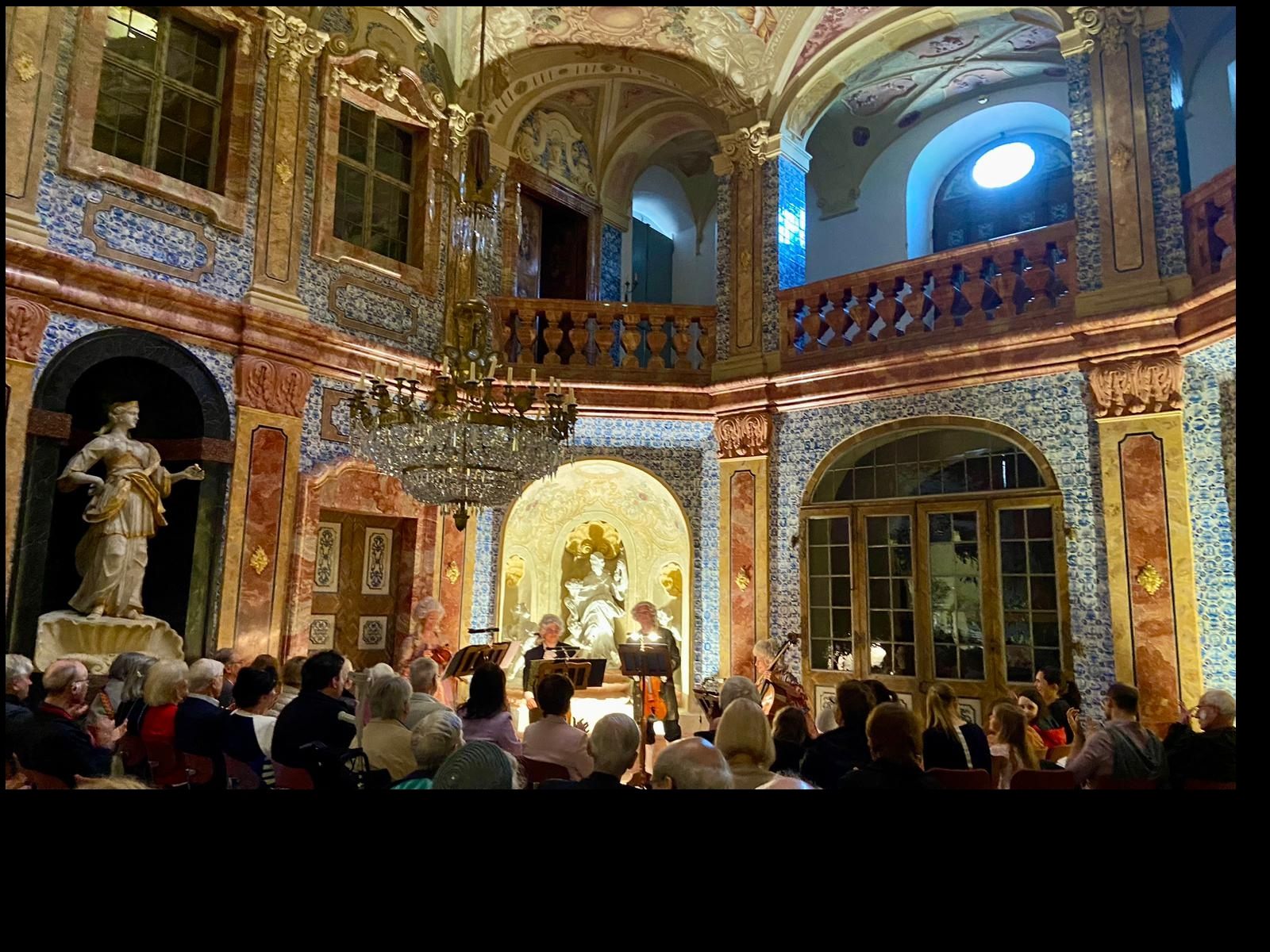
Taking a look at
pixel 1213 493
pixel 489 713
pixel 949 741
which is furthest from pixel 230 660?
pixel 1213 493

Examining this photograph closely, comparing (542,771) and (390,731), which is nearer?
(390,731)

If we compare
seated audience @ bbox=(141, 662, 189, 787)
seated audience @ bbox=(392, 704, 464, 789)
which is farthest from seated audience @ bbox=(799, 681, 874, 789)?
seated audience @ bbox=(141, 662, 189, 787)

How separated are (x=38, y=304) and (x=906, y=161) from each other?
31.3ft

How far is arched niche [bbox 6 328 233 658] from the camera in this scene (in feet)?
23.2

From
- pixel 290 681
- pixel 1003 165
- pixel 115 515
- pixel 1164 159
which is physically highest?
pixel 1003 165

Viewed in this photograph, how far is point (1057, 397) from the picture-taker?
25.7ft

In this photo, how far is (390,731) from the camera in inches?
151

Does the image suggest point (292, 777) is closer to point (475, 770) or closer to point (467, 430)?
point (475, 770)

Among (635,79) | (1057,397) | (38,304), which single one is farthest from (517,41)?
(1057,397)

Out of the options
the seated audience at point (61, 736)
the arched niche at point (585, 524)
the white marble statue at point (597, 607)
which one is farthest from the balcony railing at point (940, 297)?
the seated audience at point (61, 736)

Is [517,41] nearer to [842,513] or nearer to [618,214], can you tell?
[618,214]

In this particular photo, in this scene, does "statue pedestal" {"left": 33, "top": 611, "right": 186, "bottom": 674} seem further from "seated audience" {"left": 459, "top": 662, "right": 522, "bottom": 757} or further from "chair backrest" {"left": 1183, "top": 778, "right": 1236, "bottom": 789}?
"chair backrest" {"left": 1183, "top": 778, "right": 1236, "bottom": 789}

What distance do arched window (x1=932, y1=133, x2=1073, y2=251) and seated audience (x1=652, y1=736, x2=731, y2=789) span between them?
383 inches

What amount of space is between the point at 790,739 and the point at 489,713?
1409 millimetres
